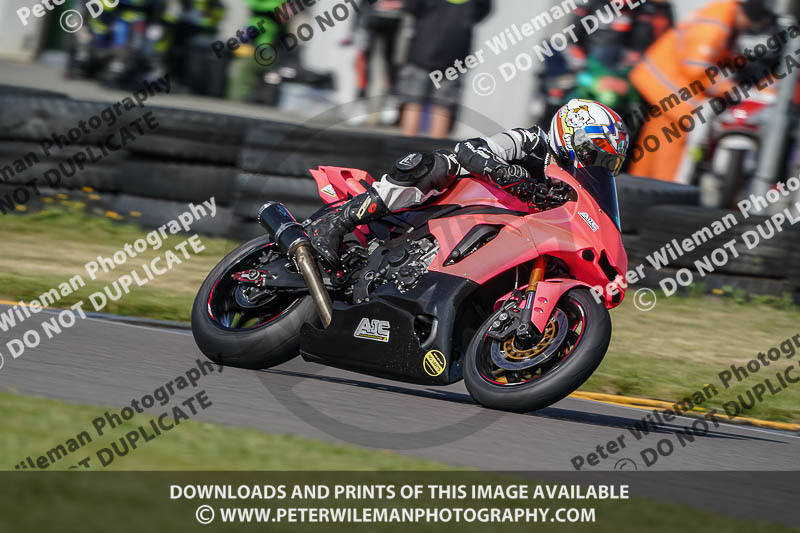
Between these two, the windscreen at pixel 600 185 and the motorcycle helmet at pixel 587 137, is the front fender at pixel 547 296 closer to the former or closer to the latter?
the windscreen at pixel 600 185

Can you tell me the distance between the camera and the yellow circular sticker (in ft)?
16.8

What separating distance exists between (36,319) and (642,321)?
428 centimetres

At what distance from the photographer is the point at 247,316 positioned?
5836mm

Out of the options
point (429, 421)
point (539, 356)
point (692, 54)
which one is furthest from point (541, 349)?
point (692, 54)

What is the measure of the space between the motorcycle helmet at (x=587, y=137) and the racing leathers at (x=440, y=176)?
0.56ft

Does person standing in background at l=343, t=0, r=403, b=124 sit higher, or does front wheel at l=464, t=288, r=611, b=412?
front wheel at l=464, t=288, r=611, b=412

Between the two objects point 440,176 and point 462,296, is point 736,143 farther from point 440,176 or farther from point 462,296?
point 462,296

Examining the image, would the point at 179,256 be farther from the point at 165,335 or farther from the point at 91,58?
the point at 91,58

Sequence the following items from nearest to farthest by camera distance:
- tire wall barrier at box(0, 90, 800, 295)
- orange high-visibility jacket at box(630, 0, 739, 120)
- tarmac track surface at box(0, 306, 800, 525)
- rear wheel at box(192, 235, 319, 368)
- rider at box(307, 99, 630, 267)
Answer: tarmac track surface at box(0, 306, 800, 525) → rider at box(307, 99, 630, 267) → rear wheel at box(192, 235, 319, 368) → tire wall barrier at box(0, 90, 800, 295) → orange high-visibility jacket at box(630, 0, 739, 120)

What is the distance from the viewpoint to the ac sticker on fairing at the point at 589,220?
5.14 m

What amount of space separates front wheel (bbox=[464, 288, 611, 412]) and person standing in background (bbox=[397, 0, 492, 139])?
5.02 m

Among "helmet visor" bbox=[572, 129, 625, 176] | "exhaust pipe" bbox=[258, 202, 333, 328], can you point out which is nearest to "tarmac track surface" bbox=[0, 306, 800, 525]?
"exhaust pipe" bbox=[258, 202, 333, 328]

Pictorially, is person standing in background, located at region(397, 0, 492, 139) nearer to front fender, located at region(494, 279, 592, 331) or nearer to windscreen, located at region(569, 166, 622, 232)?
windscreen, located at region(569, 166, 622, 232)
